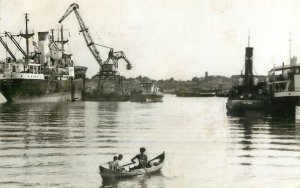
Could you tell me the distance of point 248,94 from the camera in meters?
57.3

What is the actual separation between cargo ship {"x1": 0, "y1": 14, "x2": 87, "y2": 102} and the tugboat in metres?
37.2

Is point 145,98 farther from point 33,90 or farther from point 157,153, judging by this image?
point 157,153

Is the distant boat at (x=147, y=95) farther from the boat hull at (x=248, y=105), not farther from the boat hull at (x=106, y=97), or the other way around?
the boat hull at (x=248, y=105)

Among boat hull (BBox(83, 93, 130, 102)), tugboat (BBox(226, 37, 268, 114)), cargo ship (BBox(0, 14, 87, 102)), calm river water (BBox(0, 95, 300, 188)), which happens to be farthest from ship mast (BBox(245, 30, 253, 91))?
boat hull (BBox(83, 93, 130, 102))

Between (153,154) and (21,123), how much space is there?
21953 mm

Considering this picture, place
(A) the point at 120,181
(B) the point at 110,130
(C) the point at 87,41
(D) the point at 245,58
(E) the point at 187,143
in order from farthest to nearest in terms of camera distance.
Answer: (C) the point at 87,41
(D) the point at 245,58
(B) the point at 110,130
(E) the point at 187,143
(A) the point at 120,181

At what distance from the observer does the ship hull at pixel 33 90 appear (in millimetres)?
84350

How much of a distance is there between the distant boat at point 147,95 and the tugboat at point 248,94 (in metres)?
45.8

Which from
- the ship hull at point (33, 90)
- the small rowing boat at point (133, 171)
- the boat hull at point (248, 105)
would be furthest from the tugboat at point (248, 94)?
the ship hull at point (33, 90)

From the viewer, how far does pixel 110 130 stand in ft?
125

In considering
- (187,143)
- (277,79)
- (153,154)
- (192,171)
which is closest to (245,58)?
(277,79)

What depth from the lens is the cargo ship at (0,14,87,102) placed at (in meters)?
84.9

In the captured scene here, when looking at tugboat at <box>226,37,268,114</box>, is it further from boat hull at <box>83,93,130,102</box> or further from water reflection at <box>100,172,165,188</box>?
boat hull at <box>83,93,130,102</box>

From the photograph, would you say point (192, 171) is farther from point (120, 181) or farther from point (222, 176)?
point (120, 181)
